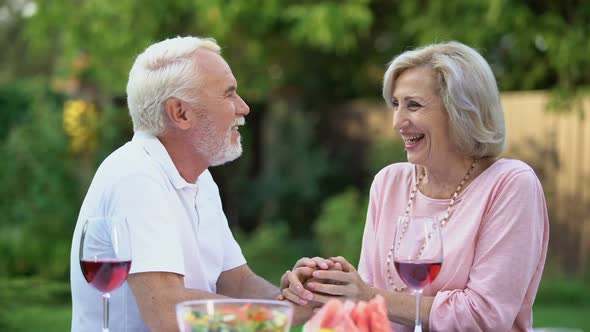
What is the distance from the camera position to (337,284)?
2.72 metres

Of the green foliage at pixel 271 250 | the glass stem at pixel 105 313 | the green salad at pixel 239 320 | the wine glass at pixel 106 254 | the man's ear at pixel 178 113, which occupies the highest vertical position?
the man's ear at pixel 178 113

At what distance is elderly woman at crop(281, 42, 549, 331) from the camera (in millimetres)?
2781

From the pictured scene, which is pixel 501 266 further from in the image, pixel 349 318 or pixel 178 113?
pixel 178 113

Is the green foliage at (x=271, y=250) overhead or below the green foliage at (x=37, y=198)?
below

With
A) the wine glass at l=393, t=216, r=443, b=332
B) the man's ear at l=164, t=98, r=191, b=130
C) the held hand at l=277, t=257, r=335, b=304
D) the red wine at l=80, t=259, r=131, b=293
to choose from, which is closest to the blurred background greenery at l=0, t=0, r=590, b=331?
the man's ear at l=164, t=98, r=191, b=130

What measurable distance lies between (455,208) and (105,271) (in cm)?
132

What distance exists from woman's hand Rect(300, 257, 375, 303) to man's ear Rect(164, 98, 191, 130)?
0.64 metres

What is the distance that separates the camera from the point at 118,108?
11.0 m

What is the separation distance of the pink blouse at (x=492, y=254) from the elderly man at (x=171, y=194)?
0.45 metres

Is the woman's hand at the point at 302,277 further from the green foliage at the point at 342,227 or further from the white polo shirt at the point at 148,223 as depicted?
the green foliage at the point at 342,227

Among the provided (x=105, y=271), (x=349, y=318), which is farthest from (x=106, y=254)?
(x=349, y=318)

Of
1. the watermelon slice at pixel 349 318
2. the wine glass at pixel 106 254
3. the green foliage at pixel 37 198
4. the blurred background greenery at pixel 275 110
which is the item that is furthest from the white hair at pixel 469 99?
the green foliage at pixel 37 198

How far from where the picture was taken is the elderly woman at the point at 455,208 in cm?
278

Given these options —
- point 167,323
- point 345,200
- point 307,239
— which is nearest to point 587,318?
point 345,200
